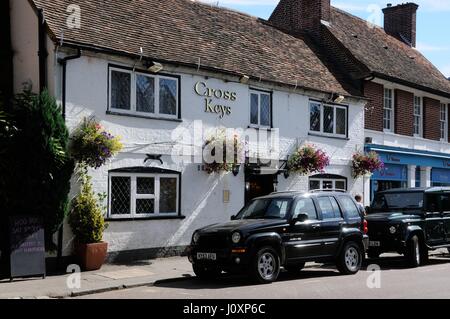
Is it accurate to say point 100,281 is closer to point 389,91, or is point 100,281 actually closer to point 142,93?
point 142,93

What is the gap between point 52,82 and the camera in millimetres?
13289

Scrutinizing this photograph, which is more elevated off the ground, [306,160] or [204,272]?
[306,160]

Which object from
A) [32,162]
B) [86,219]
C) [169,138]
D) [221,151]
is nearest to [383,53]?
[221,151]

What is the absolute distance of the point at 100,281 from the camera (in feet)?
38.7

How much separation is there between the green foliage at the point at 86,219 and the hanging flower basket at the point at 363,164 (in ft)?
34.2

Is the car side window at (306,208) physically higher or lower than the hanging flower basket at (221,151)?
lower

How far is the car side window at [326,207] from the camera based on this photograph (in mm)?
12773

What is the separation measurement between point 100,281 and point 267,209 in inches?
148

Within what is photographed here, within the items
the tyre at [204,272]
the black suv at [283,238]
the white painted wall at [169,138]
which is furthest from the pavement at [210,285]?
the white painted wall at [169,138]

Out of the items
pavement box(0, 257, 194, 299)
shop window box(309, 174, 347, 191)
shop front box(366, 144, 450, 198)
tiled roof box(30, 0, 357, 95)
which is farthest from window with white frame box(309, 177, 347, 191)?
pavement box(0, 257, 194, 299)

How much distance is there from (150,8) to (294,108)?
5533 mm

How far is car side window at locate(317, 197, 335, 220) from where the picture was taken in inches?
503

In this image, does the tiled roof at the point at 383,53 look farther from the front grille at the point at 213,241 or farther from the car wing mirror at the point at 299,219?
the front grille at the point at 213,241

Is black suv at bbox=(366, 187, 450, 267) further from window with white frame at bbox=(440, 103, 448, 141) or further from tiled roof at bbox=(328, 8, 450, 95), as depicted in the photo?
window with white frame at bbox=(440, 103, 448, 141)
